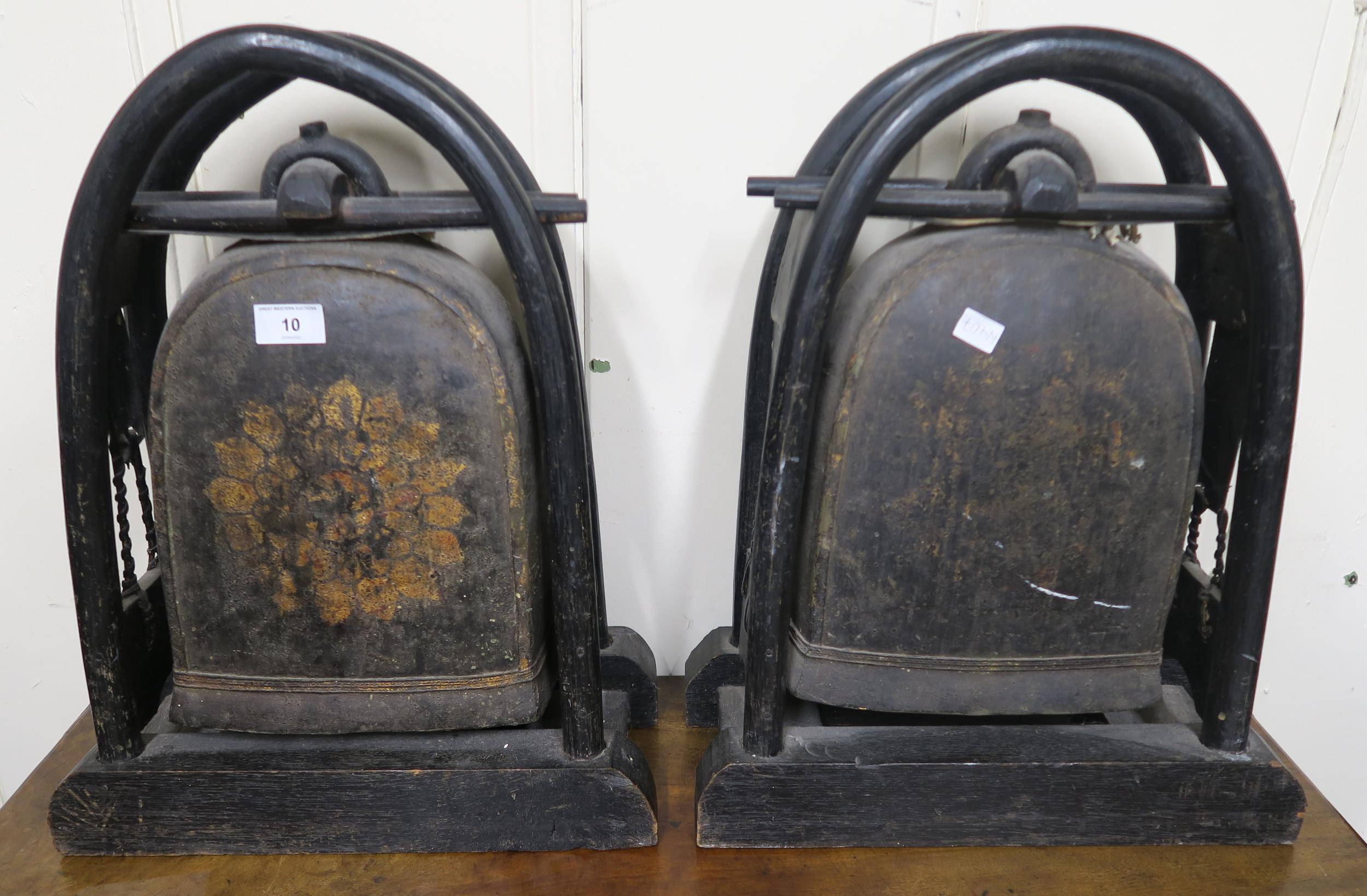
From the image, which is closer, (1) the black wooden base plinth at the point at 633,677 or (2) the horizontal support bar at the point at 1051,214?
(2) the horizontal support bar at the point at 1051,214

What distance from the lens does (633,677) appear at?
1091mm

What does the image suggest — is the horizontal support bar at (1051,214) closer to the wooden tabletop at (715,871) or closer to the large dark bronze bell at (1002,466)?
the large dark bronze bell at (1002,466)

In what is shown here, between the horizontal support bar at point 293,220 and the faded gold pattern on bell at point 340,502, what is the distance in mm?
150

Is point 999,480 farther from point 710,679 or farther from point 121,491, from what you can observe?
point 121,491

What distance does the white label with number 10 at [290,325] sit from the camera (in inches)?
30.6

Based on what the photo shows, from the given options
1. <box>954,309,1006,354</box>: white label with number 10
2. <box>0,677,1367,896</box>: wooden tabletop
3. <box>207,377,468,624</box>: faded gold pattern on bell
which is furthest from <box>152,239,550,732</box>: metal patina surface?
<box>954,309,1006,354</box>: white label with number 10

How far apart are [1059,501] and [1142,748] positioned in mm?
299

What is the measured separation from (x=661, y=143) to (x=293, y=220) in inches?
16.7

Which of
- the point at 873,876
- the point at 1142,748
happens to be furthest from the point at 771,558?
the point at 1142,748

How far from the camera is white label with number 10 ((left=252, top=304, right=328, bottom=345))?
30.6 inches

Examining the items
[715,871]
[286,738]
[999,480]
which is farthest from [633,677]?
[999,480]

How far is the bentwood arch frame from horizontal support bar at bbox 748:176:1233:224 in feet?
0.87

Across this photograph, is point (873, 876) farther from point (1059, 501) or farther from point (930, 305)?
point (930, 305)

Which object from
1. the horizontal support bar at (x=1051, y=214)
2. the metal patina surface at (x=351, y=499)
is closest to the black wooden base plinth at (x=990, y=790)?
the metal patina surface at (x=351, y=499)
